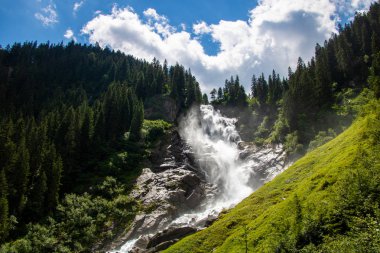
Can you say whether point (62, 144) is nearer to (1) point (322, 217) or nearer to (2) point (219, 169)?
(2) point (219, 169)

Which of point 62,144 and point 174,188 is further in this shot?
point 62,144

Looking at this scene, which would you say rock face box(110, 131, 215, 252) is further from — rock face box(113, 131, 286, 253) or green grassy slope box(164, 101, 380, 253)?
green grassy slope box(164, 101, 380, 253)

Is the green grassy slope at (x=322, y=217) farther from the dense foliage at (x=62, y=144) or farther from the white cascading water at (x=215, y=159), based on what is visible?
the dense foliage at (x=62, y=144)

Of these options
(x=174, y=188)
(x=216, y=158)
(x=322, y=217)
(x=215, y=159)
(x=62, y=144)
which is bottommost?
(x=174, y=188)

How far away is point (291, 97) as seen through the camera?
10550 cm

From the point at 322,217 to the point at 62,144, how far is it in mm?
73113

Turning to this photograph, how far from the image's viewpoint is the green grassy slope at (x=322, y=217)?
1007 inches

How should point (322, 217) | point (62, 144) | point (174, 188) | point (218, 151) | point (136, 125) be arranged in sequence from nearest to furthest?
point (322, 217), point (174, 188), point (62, 144), point (136, 125), point (218, 151)

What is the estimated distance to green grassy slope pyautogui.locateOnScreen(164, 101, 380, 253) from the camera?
83.9 feet

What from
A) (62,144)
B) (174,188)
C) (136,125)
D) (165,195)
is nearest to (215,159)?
(174,188)

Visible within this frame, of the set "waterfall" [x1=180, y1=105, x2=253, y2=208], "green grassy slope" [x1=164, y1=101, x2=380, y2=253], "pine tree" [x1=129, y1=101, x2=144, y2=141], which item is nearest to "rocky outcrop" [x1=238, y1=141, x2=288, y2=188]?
"waterfall" [x1=180, y1=105, x2=253, y2=208]

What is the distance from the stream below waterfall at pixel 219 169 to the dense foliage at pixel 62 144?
11761mm

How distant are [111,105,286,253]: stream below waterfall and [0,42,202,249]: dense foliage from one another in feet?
38.6

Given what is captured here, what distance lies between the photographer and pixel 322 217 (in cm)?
2942
